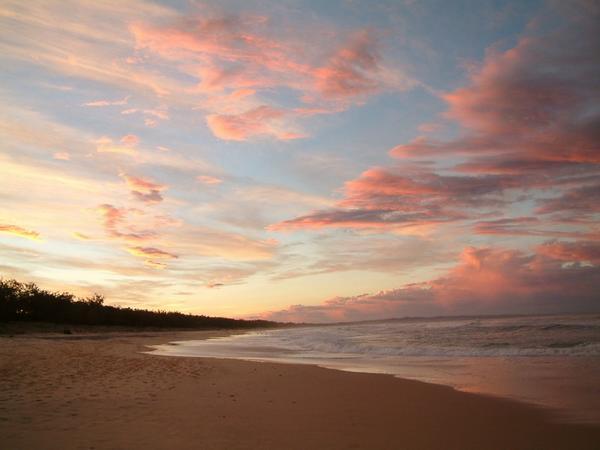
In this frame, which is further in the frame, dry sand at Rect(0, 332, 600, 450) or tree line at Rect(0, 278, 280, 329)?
tree line at Rect(0, 278, 280, 329)

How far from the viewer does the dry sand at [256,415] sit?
6.37 m

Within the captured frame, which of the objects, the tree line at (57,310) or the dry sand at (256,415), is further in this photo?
the tree line at (57,310)

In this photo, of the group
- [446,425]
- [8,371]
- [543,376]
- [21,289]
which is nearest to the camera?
[446,425]

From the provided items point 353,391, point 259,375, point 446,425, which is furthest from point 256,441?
point 259,375

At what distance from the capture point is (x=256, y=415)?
8.00 meters

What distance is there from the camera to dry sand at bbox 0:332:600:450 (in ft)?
20.9

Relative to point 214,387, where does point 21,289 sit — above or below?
above

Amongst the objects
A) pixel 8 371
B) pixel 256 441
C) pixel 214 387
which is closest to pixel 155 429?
pixel 256 441

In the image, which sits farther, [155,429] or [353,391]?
[353,391]

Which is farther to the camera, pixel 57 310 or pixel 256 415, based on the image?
pixel 57 310

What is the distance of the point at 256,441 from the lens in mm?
6352

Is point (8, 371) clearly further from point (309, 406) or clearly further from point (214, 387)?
point (309, 406)

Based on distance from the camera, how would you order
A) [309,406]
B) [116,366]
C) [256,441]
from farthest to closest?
[116,366]
[309,406]
[256,441]

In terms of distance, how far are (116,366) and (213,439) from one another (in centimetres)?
985
